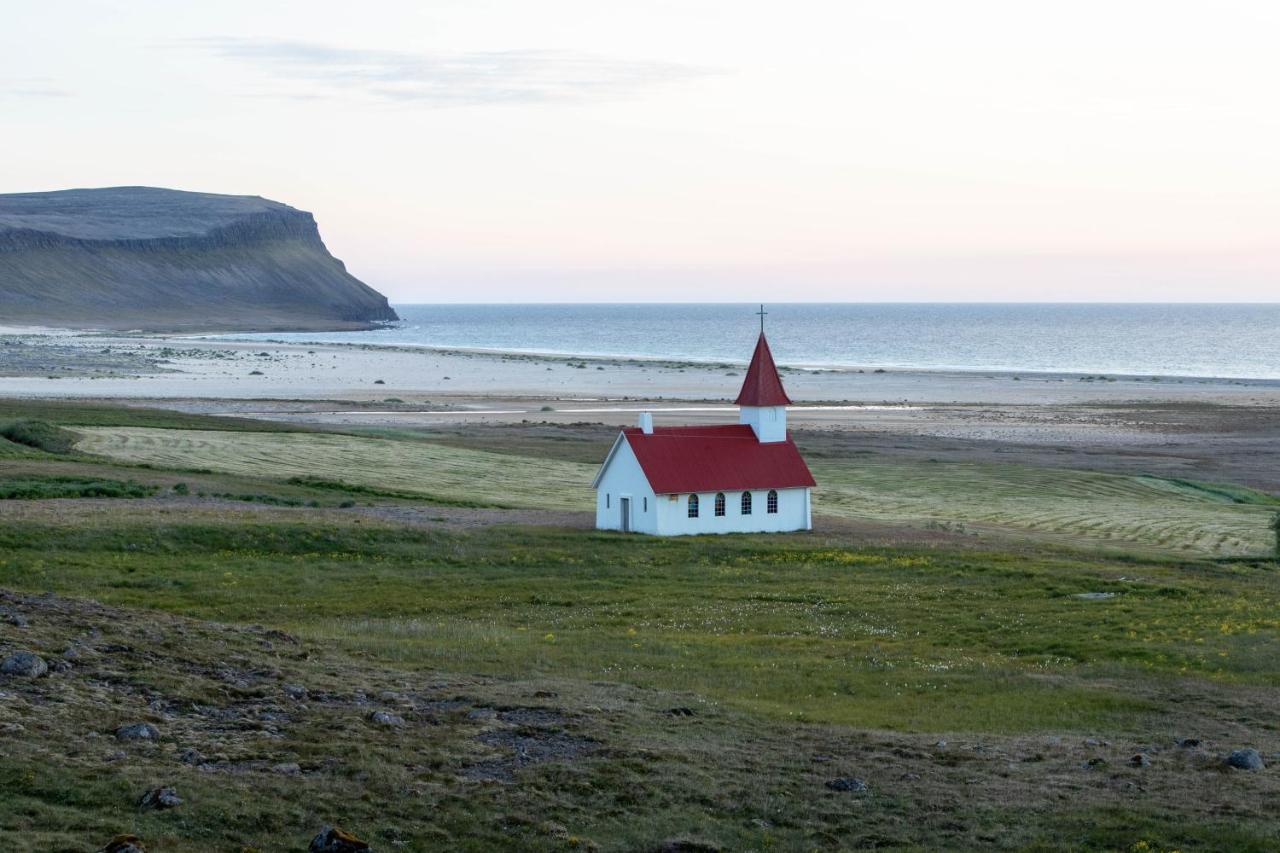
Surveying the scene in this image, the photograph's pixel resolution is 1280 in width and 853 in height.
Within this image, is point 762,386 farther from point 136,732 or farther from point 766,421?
point 136,732

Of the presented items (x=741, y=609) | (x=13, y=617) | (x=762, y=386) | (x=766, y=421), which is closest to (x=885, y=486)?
(x=766, y=421)

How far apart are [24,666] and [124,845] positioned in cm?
621

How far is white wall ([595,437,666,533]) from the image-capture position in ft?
153

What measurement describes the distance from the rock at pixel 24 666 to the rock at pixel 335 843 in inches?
252

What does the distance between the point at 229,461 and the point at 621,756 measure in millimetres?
49933

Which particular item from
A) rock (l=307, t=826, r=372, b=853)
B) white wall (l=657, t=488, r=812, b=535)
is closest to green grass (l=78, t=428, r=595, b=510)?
white wall (l=657, t=488, r=812, b=535)

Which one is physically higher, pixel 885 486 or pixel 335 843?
pixel 335 843

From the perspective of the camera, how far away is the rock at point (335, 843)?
14.0 m

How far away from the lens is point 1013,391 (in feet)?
435

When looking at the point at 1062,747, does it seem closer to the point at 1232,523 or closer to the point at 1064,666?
the point at 1064,666

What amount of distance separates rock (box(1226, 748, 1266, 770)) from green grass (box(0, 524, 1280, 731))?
321 centimetres

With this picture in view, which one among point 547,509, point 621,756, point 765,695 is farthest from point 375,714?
point 547,509

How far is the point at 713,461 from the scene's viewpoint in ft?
159

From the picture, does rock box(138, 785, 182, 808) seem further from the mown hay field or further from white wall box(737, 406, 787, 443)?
the mown hay field
